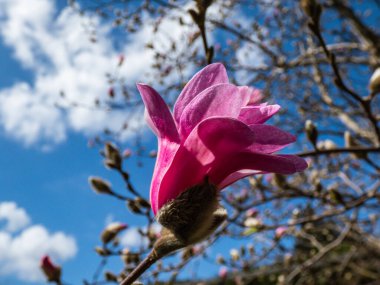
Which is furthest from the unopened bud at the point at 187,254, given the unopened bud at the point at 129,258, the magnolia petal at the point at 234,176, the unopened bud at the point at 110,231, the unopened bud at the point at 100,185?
the magnolia petal at the point at 234,176

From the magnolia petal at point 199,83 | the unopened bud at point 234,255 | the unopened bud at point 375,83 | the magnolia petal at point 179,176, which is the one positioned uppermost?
the magnolia petal at point 199,83

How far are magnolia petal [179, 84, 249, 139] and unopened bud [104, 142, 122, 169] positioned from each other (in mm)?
858

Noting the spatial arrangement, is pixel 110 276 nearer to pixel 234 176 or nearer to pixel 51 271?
pixel 51 271

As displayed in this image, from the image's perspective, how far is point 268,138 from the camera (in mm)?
570

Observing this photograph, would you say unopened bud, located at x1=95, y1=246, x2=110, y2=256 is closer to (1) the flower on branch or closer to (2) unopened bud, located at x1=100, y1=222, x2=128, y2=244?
(2) unopened bud, located at x1=100, y1=222, x2=128, y2=244

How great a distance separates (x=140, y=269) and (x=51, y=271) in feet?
2.98

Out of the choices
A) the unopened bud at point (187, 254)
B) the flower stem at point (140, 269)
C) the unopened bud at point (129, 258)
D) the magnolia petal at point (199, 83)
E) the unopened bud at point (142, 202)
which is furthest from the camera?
the unopened bud at point (187, 254)

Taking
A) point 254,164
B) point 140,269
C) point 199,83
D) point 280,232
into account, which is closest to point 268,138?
point 254,164

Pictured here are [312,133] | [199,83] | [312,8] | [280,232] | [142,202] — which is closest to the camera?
[199,83]

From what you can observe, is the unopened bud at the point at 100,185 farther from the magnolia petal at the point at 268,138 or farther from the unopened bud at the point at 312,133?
the magnolia petal at the point at 268,138

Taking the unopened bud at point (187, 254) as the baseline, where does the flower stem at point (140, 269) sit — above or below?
above

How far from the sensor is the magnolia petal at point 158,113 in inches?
22.3

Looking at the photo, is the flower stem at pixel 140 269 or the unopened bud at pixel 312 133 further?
the unopened bud at pixel 312 133

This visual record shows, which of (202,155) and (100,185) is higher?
(100,185)
